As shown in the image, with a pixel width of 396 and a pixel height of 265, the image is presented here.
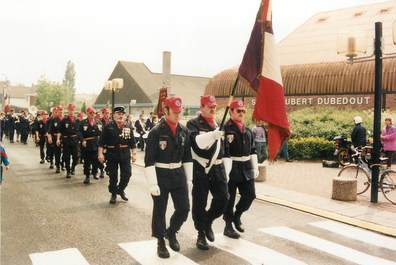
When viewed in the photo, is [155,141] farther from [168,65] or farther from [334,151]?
[334,151]

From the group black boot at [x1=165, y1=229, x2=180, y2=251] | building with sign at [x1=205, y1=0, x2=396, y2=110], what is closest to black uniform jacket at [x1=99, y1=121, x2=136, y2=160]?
black boot at [x1=165, y1=229, x2=180, y2=251]

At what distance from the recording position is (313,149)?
61.2 ft

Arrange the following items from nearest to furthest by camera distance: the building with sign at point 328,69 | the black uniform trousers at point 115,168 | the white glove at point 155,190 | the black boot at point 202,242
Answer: the white glove at point 155,190 < the black boot at point 202,242 < the black uniform trousers at point 115,168 < the building with sign at point 328,69

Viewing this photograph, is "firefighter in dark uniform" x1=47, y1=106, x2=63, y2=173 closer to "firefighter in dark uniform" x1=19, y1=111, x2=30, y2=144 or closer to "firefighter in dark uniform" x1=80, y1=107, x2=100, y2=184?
"firefighter in dark uniform" x1=80, y1=107, x2=100, y2=184

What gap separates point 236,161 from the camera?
22.6 feet

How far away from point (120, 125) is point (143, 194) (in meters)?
1.75

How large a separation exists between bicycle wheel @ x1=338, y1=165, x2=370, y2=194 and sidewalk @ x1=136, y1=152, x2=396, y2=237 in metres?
0.20

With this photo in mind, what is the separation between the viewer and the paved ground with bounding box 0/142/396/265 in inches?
239

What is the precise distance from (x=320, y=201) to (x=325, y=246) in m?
3.50

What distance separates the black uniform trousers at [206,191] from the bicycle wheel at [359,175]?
5606mm

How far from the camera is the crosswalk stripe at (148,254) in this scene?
5824 mm

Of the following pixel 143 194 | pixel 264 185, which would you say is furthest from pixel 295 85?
pixel 143 194

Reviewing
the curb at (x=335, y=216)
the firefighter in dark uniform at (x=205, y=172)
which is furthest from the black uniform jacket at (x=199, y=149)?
the curb at (x=335, y=216)

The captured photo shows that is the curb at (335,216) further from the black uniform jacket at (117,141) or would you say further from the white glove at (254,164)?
the black uniform jacket at (117,141)
